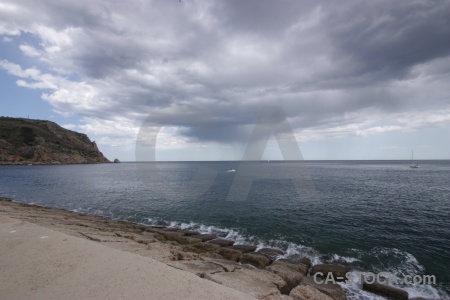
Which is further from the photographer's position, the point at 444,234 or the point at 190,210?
the point at 190,210

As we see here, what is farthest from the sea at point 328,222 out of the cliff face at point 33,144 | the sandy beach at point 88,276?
the cliff face at point 33,144

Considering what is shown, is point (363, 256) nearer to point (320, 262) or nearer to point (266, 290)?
point (320, 262)

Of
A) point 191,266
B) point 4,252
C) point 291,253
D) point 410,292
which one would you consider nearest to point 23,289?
point 4,252

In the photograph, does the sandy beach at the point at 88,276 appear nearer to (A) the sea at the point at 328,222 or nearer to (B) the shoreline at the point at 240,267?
(B) the shoreline at the point at 240,267

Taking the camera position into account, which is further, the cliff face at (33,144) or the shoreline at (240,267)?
the cliff face at (33,144)

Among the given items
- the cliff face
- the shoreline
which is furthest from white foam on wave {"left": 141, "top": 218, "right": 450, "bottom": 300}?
the cliff face

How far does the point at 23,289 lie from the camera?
688 centimetres

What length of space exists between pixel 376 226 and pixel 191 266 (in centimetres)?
2190

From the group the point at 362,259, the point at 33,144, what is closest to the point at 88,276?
the point at 362,259

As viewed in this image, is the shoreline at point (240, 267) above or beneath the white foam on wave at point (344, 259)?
above

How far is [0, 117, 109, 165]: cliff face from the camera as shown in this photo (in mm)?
150875

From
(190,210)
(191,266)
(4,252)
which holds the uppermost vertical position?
(4,252)

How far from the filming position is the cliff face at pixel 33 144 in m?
151

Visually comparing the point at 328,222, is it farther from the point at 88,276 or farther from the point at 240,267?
the point at 88,276
